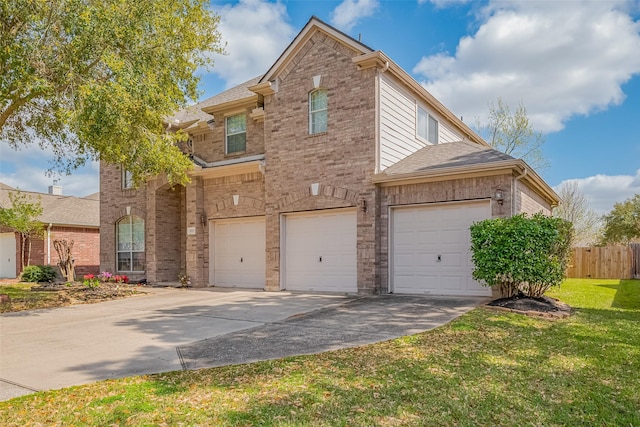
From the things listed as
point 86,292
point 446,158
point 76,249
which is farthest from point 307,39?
point 76,249

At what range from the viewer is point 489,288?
1080 centimetres

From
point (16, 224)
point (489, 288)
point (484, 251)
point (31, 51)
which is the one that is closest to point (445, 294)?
point (489, 288)

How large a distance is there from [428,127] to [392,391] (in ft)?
41.2

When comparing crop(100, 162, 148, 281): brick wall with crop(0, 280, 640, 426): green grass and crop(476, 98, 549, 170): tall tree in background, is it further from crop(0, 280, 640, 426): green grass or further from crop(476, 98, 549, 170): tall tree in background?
crop(476, 98, 549, 170): tall tree in background

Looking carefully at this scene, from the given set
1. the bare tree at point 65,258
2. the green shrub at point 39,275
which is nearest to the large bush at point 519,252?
the bare tree at point 65,258

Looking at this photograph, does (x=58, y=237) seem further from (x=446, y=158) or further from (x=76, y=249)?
(x=446, y=158)

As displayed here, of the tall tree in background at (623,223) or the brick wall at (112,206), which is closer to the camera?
the brick wall at (112,206)

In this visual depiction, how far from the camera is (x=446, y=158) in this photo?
40.1 ft

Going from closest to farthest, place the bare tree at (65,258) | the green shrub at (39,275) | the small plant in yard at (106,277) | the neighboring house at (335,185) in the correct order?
the neighboring house at (335,185), the small plant in yard at (106,277), the bare tree at (65,258), the green shrub at (39,275)

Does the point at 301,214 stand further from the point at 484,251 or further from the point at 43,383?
the point at 43,383

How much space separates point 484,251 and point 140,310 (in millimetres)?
8124

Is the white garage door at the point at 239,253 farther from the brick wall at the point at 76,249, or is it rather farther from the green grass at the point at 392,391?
the brick wall at the point at 76,249

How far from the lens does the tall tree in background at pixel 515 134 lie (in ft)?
89.7

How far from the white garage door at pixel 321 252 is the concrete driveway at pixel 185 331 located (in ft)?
3.32
